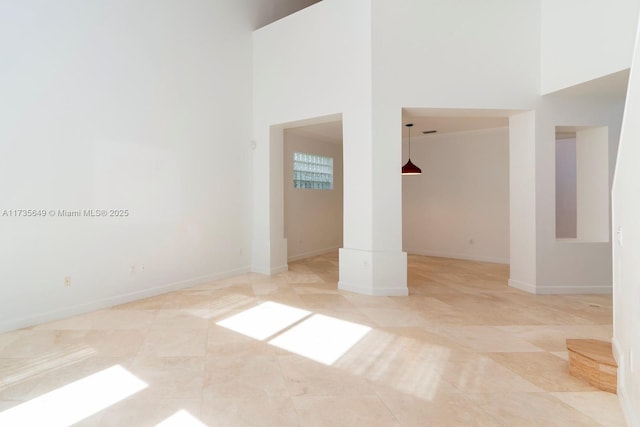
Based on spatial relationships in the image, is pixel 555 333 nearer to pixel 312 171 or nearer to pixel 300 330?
pixel 300 330

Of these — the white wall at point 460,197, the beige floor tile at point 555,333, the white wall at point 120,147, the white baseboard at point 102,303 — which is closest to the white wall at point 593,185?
the beige floor tile at point 555,333

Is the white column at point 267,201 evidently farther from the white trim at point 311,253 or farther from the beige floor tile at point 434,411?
the beige floor tile at point 434,411

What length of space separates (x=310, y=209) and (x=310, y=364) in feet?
17.5

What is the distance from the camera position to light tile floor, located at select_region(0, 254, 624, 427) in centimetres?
206

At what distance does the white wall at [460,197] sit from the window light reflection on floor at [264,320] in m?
5.03

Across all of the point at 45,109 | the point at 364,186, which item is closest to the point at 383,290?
the point at 364,186

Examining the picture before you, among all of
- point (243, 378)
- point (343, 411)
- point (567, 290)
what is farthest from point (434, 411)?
point (567, 290)

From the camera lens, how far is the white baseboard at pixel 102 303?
3451mm

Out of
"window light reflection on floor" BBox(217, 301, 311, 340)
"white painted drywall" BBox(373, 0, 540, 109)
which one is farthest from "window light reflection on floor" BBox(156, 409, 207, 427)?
"white painted drywall" BBox(373, 0, 540, 109)

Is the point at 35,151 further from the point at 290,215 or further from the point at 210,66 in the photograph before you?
the point at 290,215

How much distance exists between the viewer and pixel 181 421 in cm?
198

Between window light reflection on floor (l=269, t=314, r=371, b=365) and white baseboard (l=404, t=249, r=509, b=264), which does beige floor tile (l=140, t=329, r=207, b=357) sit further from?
white baseboard (l=404, t=249, r=509, b=264)

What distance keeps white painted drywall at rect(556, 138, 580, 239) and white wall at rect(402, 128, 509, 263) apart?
124 cm

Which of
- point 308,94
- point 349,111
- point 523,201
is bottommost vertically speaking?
point 523,201
